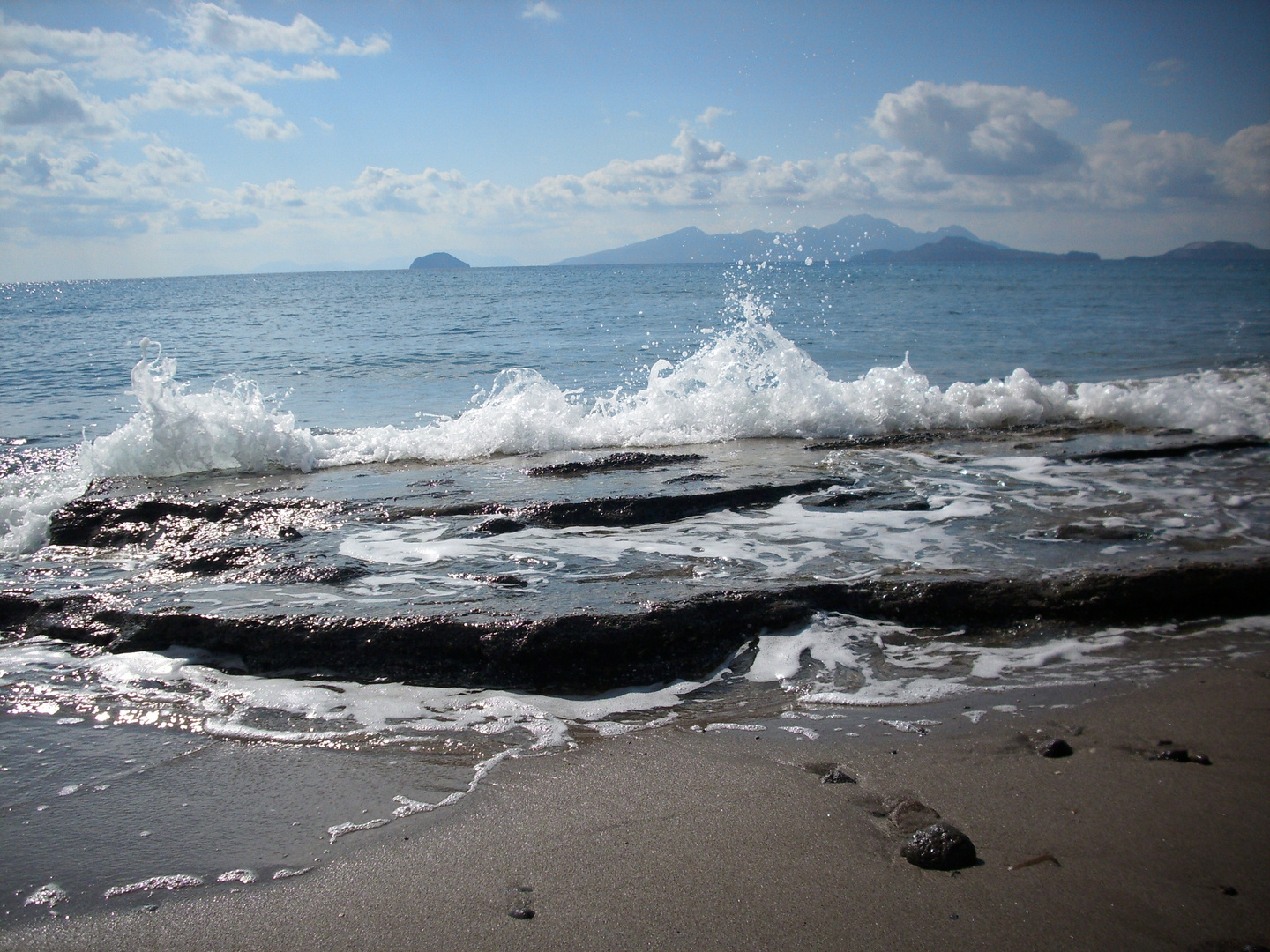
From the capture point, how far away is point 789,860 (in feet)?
7.20

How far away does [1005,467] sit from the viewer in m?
6.52

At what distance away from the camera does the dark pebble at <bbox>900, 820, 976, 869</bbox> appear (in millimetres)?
2129

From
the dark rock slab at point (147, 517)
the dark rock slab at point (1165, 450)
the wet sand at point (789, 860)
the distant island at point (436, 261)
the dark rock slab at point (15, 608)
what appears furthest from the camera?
the distant island at point (436, 261)

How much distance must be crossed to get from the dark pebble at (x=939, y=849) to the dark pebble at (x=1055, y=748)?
707 millimetres

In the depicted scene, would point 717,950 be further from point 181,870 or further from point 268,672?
point 268,672

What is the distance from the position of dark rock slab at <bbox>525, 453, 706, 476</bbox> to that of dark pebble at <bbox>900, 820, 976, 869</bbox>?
4559 millimetres

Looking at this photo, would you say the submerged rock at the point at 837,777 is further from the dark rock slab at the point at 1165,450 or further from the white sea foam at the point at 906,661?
the dark rock slab at the point at 1165,450

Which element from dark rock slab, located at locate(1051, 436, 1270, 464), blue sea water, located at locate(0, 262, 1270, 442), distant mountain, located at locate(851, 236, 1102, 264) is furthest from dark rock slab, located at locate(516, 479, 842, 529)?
distant mountain, located at locate(851, 236, 1102, 264)

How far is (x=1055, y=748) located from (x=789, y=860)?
117 cm

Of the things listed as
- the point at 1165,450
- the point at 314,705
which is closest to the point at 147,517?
the point at 314,705

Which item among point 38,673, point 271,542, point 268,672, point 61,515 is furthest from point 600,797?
point 61,515

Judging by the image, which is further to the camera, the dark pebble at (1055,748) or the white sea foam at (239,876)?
the dark pebble at (1055,748)

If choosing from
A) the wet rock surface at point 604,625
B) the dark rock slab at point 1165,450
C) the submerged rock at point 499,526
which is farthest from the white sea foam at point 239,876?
the dark rock slab at point 1165,450

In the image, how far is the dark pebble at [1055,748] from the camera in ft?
8.87
